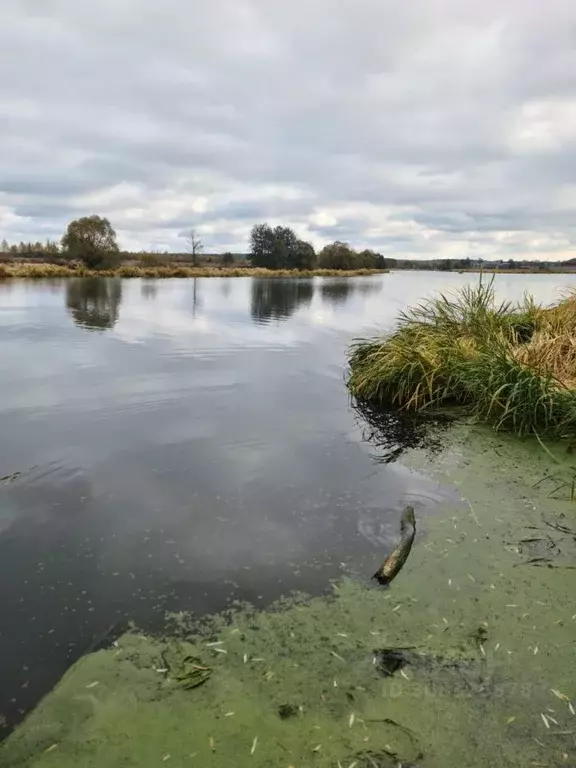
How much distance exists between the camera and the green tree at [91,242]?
5988 centimetres

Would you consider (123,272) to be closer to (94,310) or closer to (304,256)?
(94,310)

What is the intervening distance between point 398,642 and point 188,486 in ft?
9.92

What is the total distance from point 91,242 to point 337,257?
60.1 m

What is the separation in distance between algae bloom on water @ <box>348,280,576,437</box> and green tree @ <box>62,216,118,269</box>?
181 ft

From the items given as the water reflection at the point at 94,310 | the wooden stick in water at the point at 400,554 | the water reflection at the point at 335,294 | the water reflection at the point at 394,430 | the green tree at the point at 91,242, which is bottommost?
the water reflection at the point at 394,430

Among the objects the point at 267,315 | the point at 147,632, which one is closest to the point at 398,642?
the point at 147,632

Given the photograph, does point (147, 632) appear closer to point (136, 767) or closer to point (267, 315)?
point (136, 767)

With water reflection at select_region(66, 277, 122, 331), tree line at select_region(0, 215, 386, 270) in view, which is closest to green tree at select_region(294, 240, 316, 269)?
tree line at select_region(0, 215, 386, 270)

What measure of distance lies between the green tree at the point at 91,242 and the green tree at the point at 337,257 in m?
54.7

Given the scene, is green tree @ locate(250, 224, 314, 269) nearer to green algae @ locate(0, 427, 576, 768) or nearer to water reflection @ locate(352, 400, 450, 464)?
water reflection @ locate(352, 400, 450, 464)

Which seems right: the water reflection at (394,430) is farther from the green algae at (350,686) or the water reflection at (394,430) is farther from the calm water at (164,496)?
the green algae at (350,686)

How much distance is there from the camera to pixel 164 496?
215 inches

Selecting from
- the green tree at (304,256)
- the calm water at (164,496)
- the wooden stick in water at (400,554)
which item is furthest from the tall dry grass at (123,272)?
the wooden stick in water at (400,554)

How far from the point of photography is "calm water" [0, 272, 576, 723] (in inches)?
Answer: 146
